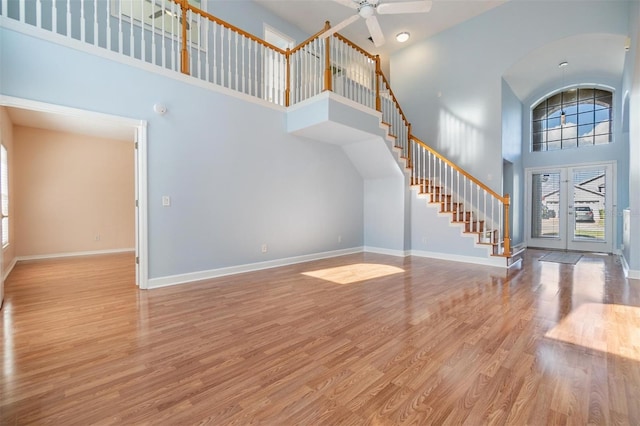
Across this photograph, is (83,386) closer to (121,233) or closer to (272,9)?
(121,233)

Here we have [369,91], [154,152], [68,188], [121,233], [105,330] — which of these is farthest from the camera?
[121,233]

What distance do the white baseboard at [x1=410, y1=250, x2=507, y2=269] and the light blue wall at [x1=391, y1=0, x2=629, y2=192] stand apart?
5.95 ft

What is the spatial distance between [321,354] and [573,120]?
889 cm

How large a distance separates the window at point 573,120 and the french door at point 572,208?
2.33 ft

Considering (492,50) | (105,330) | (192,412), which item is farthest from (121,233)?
(492,50)

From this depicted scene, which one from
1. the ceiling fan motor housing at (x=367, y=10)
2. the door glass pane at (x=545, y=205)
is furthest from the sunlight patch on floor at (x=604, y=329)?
the door glass pane at (x=545, y=205)

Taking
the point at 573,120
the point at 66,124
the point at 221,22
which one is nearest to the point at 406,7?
the point at 221,22

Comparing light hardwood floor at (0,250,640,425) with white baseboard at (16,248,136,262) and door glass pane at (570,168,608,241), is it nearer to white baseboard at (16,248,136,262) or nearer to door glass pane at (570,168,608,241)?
white baseboard at (16,248,136,262)

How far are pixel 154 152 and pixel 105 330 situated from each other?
224 cm

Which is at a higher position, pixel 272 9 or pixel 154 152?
pixel 272 9

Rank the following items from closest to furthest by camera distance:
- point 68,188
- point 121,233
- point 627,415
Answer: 1. point 627,415
2. point 68,188
3. point 121,233

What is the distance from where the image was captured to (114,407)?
1.50 metres

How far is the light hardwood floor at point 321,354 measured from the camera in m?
1.49

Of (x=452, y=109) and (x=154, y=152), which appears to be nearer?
(x=154, y=152)
